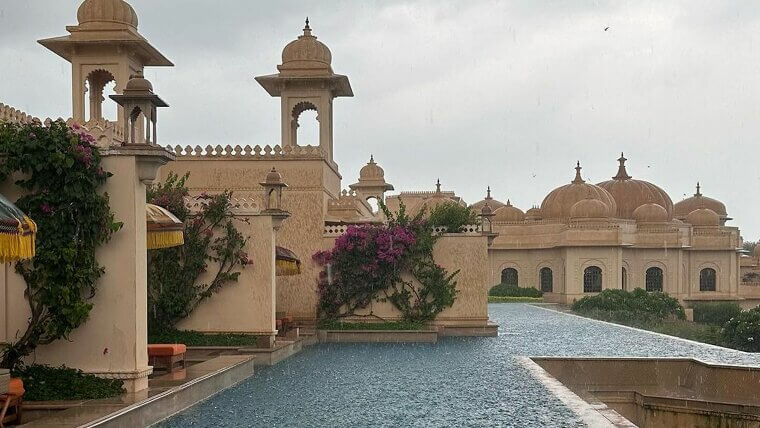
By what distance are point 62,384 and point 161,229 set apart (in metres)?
2.97

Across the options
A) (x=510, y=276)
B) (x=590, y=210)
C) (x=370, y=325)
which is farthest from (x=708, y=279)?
(x=370, y=325)

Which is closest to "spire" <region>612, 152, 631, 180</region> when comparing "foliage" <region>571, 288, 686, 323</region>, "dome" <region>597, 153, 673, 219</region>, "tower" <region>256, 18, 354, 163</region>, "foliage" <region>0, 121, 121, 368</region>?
"dome" <region>597, 153, 673, 219</region>

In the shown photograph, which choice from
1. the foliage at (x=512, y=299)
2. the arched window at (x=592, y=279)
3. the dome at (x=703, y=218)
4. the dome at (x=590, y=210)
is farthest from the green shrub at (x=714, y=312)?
the dome at (x=703, y=218)

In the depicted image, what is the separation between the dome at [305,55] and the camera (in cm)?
2497

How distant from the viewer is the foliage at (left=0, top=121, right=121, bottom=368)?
33.0 ft

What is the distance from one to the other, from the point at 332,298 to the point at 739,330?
1005 cm

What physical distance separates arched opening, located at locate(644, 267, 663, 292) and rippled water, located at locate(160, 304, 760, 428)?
2430 centimetres

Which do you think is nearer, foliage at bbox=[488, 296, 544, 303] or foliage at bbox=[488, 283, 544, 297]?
foliage at bbox=[488, 296, 544, 303]

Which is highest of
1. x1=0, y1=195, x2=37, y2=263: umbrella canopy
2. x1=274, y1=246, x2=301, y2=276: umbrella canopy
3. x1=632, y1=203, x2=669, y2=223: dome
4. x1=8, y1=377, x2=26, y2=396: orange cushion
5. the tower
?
→ the tower

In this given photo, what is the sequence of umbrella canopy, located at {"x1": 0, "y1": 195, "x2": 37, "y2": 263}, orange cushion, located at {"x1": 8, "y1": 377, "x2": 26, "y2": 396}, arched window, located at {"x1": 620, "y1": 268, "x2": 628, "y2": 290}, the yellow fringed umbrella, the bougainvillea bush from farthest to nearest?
1. arched window, located at {"x1": 620, "y1": 268, "x2": 628, "y2": 290}
2. the bougainvillea bush
3. the yellow fringed umbrella
4. orange cushion, located at {"x1": 8, "y1": 377, "x2": 26, "y2": 396}
5. umbrella canopy, located at {"x1": 0, "y1": 195, "x2": 37, "y2": 263}

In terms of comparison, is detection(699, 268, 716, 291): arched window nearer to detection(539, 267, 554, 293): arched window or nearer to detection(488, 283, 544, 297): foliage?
detection(539, 267, 554, 293): arched window

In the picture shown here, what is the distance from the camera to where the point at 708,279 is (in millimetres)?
47031

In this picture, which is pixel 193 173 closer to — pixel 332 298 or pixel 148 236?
pixel 332 298

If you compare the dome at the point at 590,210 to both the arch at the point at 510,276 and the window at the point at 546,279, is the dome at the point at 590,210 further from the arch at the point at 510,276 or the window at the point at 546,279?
the arch at the point at 510,276
